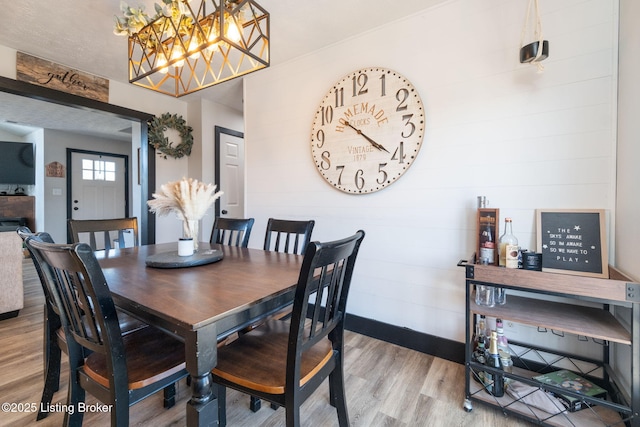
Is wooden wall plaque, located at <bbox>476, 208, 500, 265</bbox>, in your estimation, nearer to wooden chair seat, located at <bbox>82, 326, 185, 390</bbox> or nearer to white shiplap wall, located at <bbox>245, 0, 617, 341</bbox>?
white shiplap wall, located at <bbox>245, 0, 617, 341</bbox>

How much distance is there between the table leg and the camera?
2.75 feet

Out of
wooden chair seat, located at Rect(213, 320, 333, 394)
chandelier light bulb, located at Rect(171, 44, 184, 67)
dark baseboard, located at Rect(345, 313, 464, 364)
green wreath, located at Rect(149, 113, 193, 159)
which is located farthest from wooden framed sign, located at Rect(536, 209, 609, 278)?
green wreath, located at Rect(149, 113, 193, 159)

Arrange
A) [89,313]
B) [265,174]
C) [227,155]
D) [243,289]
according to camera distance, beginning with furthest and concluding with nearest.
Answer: [227,155]
[265,174]
[243,289]
[89,313]

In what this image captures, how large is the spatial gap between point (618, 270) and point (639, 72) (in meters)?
0.95

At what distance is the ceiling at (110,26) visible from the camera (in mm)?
2041

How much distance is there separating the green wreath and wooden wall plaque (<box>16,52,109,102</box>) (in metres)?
0.55

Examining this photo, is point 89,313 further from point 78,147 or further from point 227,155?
point 78,147

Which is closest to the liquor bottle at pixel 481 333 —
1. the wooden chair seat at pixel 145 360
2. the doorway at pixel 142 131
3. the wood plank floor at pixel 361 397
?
the wood plank floor at pixel 361 397

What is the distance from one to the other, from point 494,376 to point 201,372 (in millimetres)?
1558

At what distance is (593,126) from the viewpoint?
1583 millimetres

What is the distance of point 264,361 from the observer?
1.16 metres

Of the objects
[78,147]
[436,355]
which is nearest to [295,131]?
[436,355]

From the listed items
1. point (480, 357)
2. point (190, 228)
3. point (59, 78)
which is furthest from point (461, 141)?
point (59, 78)

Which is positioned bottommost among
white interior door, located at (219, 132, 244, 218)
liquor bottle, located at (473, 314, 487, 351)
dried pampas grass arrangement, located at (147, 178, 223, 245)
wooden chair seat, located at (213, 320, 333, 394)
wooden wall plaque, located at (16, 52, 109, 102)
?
liquor bottle, located at (473, 314, 487, 351)
